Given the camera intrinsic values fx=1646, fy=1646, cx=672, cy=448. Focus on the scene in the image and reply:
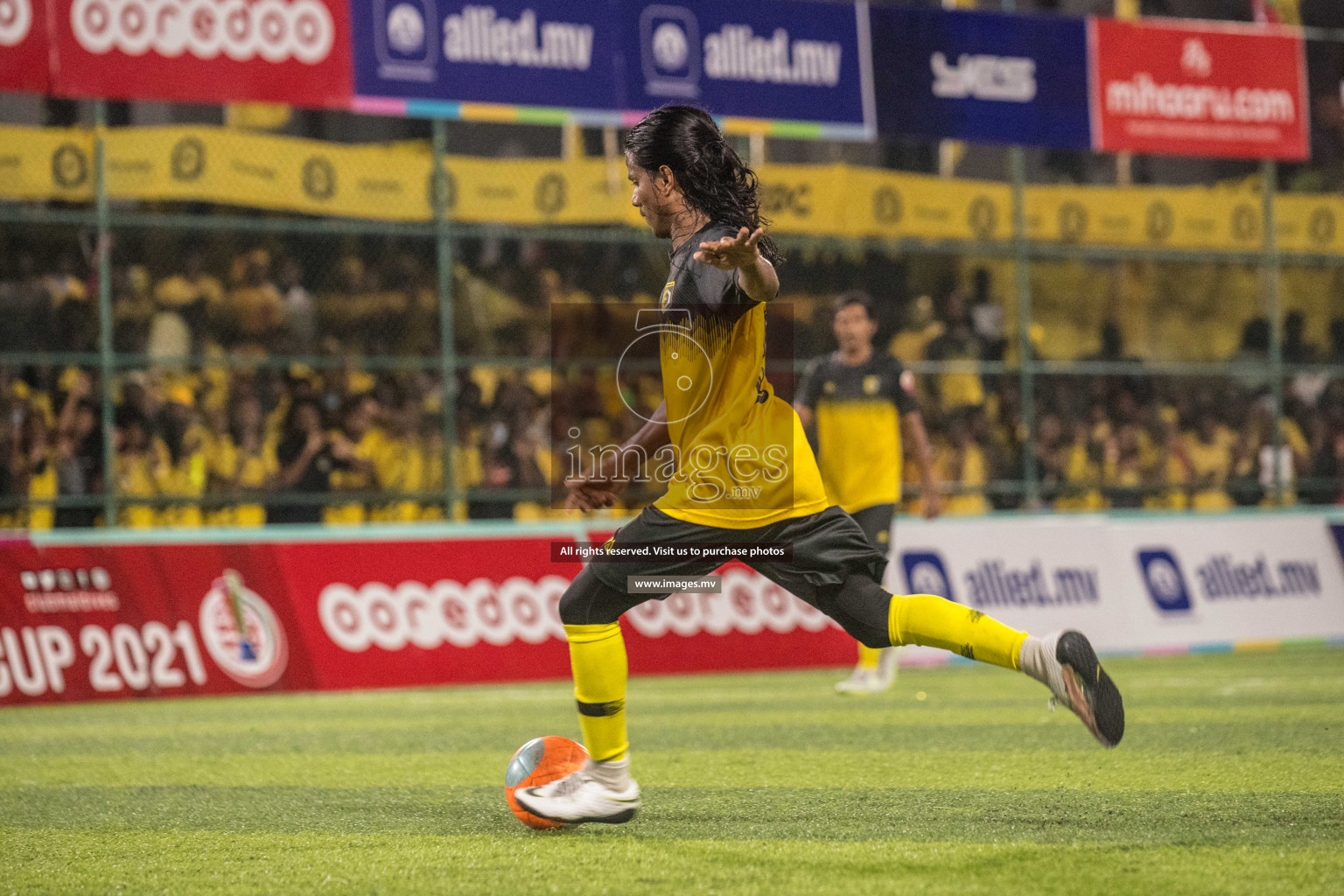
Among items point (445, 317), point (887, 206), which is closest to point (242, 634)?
point (445, 317)

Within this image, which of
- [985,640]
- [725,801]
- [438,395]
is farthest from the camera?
[438,395]

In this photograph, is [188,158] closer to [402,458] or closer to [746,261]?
[402,458]

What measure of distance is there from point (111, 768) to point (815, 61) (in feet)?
31.7

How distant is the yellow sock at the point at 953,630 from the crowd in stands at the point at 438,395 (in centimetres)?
799

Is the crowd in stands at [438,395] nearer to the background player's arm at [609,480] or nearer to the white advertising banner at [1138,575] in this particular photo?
the white advertising banner at [1138,575]

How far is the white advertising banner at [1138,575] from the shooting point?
13.8 m

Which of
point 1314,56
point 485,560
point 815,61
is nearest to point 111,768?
point 485,560

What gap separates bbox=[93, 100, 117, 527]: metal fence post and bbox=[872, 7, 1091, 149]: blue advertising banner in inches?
265

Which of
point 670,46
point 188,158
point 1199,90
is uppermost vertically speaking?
point 670,46

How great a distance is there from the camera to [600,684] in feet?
17.0

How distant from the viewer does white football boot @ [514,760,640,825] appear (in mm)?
5172

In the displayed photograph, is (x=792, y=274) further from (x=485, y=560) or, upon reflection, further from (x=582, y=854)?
(x=582, y=854)

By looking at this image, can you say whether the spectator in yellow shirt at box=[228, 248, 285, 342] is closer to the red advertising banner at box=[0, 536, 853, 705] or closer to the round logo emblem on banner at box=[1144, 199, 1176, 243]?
the red advertising banner at box=[0, 536, 853, 705]

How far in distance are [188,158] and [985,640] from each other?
9859 mm
